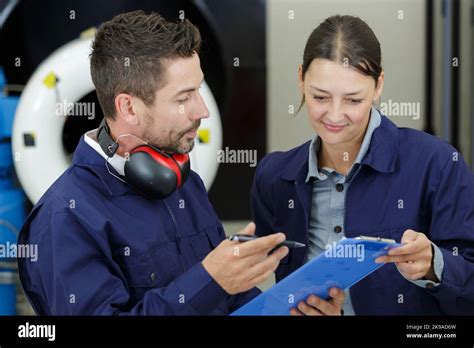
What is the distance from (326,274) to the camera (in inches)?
63.9

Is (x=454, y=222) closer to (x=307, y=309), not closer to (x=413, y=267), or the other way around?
(x=413, y=267)

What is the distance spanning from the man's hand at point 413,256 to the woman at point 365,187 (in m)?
0.05

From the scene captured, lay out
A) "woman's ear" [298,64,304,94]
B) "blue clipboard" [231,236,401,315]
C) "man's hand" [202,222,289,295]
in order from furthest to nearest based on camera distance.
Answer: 1. "woman's ear" [298,64,304,94]
2. "blue clipboard" [231,236,401,315]
3. "man's hand" [202,222,289,295]

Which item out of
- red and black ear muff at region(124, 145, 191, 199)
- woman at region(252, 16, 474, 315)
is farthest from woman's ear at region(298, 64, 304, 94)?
red and black ear muff at region(124, 145, 191, 199)

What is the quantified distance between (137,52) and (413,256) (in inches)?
29.4

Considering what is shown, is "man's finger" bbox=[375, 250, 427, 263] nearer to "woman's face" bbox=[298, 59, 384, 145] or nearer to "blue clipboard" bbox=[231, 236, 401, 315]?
"blue clipboard" bbox=[231, 236, 401, 315]

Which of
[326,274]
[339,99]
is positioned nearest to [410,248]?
[326,274]

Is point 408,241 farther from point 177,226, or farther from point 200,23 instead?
point 200,23

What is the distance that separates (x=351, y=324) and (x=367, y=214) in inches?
12.4

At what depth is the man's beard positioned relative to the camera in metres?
1.67

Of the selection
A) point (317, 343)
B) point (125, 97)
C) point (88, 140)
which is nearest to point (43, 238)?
point (88, 140)

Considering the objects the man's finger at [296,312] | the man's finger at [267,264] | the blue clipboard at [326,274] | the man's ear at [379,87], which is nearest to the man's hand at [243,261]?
the man's finger at [267,264]

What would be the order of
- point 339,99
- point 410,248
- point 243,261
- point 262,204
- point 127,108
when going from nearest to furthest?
point 243,261 < point 410,248 < point 127,108 < point 339,99 < point 262,204

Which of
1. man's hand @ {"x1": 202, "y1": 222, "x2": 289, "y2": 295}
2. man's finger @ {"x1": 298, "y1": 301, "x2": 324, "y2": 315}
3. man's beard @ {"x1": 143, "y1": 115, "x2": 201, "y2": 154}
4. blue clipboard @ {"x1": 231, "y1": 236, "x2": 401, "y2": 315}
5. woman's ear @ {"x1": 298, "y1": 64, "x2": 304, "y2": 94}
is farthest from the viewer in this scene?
woman's ear @ {"x1": 298, "y1": 64, "x2": 304, "y2": 94}
